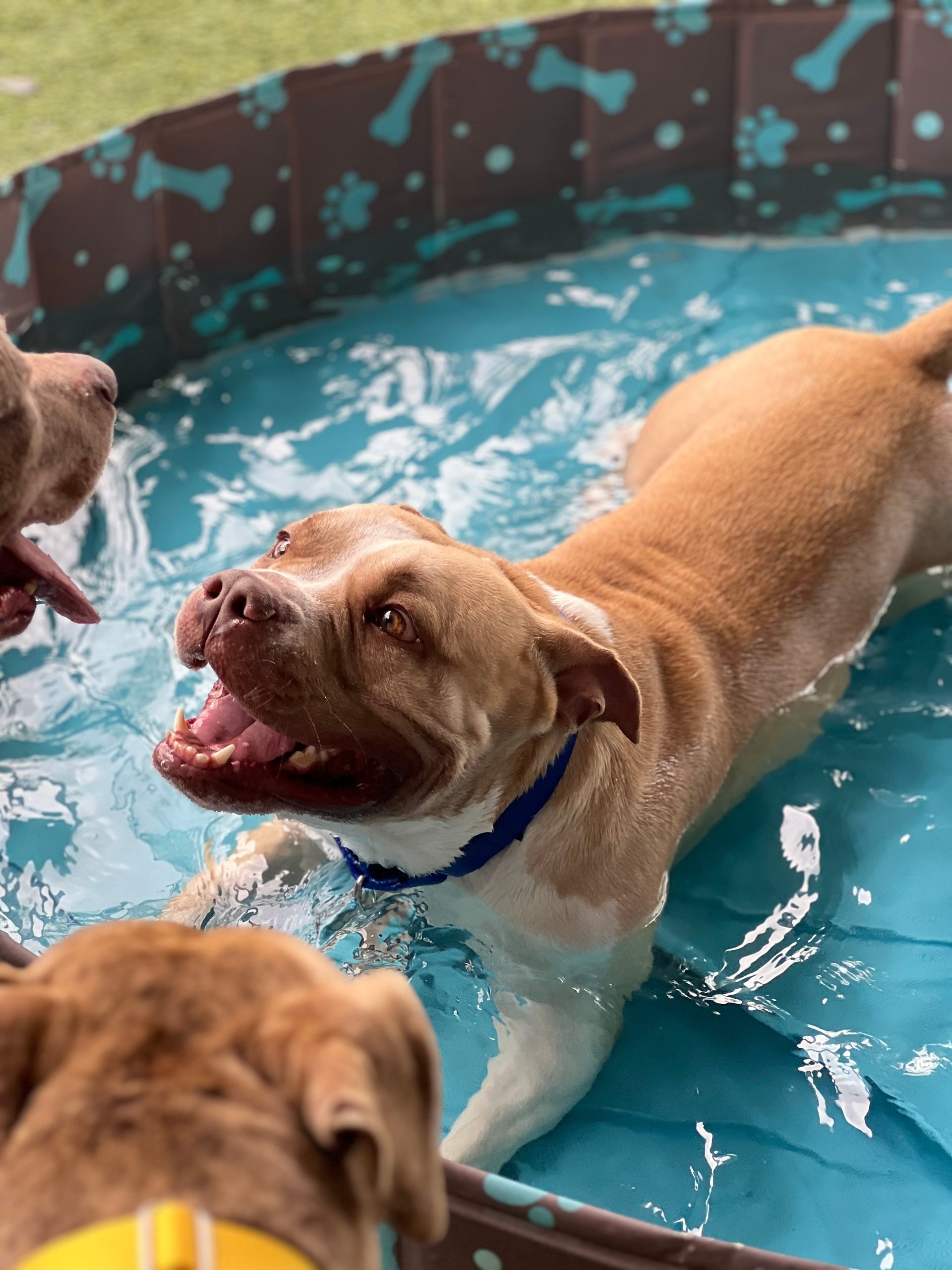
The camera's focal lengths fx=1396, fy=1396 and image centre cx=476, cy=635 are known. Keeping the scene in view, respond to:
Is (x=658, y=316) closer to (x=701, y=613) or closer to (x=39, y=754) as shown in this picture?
(x=701, y=613)

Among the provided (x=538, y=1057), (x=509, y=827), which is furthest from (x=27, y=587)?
(x=538, y=1057)

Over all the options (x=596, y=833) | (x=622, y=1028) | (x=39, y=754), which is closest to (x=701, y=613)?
(x=596, y=833)

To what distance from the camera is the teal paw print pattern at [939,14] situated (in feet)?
22.2

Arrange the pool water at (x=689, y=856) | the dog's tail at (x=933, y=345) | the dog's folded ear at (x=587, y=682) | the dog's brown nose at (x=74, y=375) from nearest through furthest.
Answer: the dog's folded ear at (x=587, y=682) → the dog's brown nose at (x=74, y=375) → the pool water at (x=689, y=856) → the dog's tail at (x=933, y=345)

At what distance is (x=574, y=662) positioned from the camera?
3.02 m

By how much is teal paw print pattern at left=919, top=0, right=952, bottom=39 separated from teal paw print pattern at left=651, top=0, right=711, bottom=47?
1.04 metres

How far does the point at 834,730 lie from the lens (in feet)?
14.8

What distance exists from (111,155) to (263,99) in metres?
0.80

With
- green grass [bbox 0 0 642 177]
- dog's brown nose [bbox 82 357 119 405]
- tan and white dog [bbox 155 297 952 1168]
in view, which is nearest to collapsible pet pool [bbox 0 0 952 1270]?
tan and white dog [bbox 155 297 952 1168]

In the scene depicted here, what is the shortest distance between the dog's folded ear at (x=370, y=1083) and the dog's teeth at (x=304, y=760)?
4.15ft

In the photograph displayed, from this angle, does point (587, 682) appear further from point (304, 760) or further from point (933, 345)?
point (933, 345)

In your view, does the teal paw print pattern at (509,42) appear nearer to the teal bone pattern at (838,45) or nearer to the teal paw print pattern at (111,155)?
the teal bone pattern at (838,45)

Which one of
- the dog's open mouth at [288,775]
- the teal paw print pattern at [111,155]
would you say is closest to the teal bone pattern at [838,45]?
the teal paw print pattern at [111,155]

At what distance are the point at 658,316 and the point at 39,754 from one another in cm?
362
